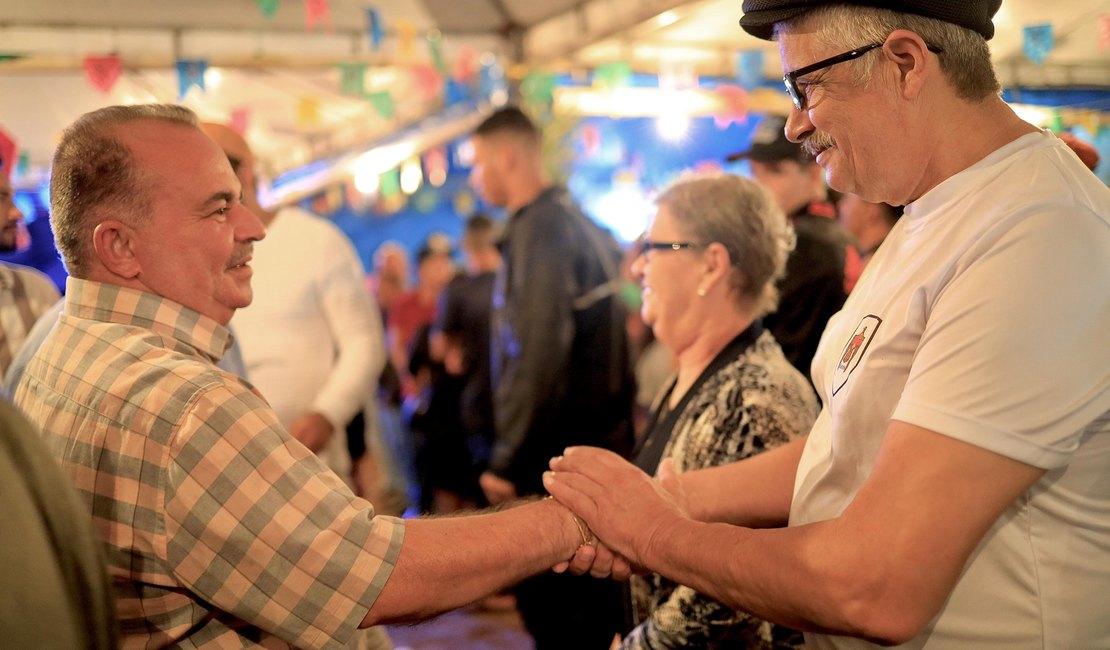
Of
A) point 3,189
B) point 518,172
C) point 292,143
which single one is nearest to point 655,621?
point 3,189

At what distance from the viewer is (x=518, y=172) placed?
4.20 metres

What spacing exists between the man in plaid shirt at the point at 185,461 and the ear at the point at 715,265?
3.36 ft

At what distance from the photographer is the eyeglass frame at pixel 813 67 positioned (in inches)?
60.1

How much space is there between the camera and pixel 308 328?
3.61m

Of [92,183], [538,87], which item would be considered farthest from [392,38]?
[92,183]

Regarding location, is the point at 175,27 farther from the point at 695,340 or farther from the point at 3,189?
the point at 695,340

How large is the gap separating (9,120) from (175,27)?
3.15 m

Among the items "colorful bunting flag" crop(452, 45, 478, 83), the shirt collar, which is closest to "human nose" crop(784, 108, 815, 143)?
the shirt collar

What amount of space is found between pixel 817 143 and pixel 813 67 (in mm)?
143

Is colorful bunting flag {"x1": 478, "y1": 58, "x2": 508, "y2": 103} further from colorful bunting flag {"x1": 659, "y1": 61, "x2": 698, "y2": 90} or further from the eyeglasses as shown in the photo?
the eyeglasses

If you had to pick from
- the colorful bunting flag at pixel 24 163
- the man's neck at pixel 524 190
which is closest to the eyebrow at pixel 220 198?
the man's neck at pixel 524 190

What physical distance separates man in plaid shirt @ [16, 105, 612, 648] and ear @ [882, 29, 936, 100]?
1.01 metres

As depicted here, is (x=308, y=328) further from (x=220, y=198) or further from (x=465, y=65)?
(x=465, y=65)

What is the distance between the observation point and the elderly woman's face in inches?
102
